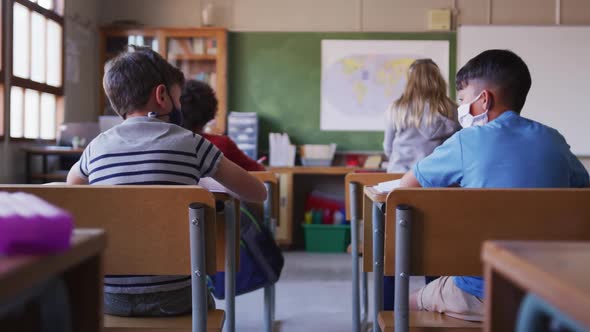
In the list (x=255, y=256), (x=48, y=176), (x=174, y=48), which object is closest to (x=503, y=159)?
(x=255, y=256)

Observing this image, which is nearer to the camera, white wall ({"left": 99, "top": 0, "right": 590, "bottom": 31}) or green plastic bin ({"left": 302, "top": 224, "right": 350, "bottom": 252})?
green plastic bin ({"left": 302, "top": 224, "right": 350, "bottom": 252})

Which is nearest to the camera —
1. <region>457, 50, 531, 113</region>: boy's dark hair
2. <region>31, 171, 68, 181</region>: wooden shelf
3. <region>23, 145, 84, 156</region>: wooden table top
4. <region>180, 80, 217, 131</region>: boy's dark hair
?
<region>457, 50, 531, 113</region>: boy's dark hair

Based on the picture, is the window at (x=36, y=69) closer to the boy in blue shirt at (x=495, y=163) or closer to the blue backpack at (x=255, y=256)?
the blue backpack at (x=255, y=256)

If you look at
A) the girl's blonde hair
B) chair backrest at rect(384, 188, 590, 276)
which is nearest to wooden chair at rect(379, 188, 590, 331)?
chair backrest at rect(384, 188, 590, 276)

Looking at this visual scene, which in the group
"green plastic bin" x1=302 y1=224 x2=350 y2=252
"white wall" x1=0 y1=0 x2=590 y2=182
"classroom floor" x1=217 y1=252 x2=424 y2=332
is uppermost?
"white wall" x1=0 y1=0 x2=590 y2=182

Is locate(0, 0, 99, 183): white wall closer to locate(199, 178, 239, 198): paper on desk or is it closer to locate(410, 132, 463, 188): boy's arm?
locate(199, 178, 239, 198): paper on desk

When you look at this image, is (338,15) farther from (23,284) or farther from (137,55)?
(23,284)

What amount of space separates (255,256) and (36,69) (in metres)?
2.91

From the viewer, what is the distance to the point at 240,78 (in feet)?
18.4

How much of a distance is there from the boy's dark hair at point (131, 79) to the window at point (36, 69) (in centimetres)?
265

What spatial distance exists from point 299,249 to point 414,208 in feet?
13.7

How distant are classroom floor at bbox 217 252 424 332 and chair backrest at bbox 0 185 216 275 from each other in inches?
65.1

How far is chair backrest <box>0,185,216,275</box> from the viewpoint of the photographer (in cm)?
129

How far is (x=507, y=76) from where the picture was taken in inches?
66.9
